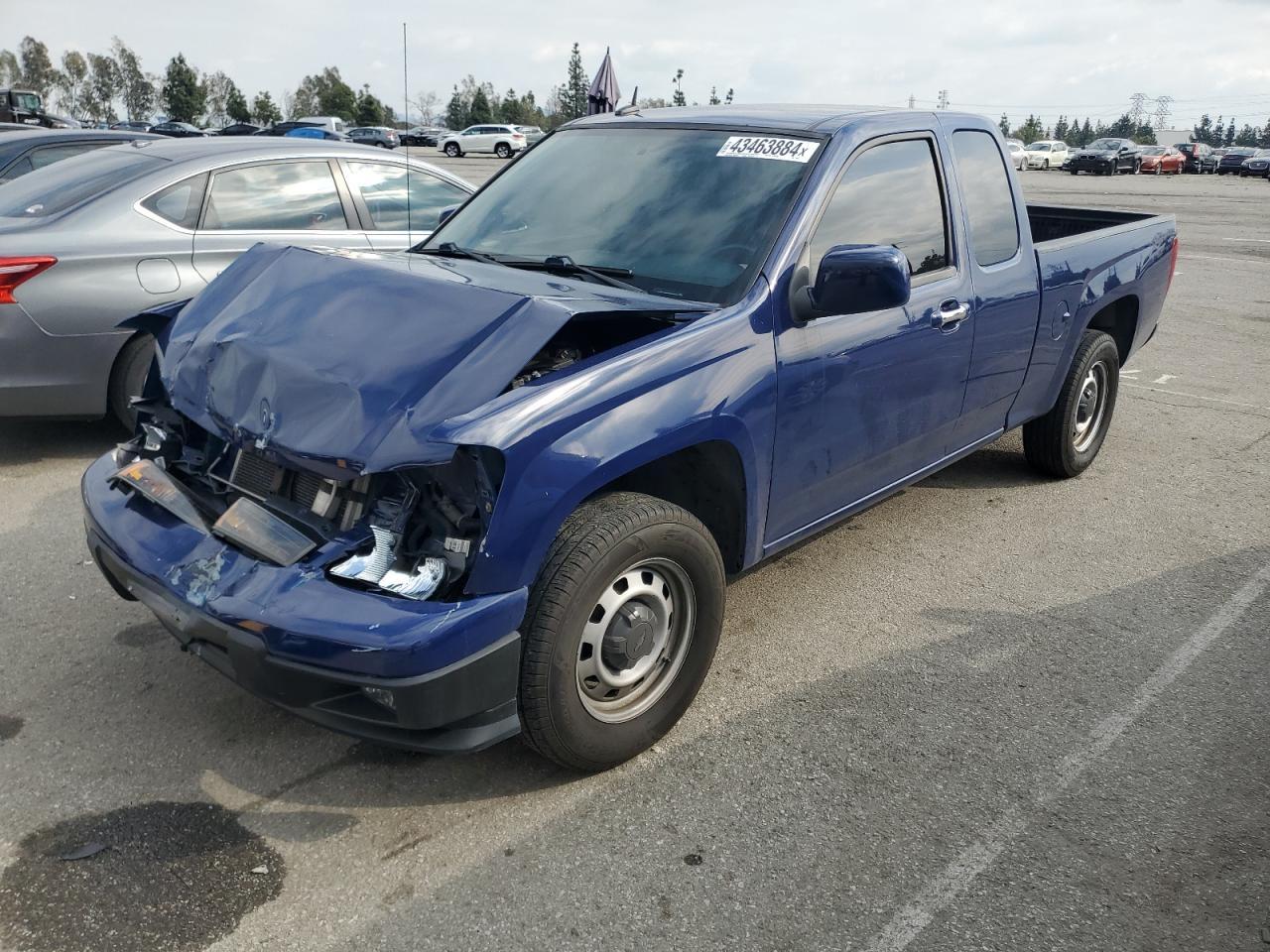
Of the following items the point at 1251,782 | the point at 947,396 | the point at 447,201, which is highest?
the point at 447,201

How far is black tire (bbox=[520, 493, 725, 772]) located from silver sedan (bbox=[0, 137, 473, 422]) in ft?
10.6

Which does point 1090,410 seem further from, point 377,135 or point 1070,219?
point 377,135

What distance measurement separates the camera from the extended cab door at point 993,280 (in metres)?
4.46

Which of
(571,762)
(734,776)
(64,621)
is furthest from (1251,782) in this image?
(64,621)

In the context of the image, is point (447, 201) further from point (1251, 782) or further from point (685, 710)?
point (1251, 782)

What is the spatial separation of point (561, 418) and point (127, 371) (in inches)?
148

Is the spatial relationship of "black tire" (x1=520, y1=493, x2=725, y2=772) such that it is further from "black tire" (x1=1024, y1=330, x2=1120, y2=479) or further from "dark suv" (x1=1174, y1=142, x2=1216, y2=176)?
"dark suv" (x1=1174, y1=142, x2=1216, y2=176)

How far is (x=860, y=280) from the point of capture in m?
3.24

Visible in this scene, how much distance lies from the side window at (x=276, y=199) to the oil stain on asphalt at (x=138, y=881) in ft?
12.9

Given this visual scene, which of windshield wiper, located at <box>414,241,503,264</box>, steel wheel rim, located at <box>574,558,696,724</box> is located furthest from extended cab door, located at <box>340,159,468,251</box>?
steel wheel rim, located at <box>574,558,696,724</box>

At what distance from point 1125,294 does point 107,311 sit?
5.37m

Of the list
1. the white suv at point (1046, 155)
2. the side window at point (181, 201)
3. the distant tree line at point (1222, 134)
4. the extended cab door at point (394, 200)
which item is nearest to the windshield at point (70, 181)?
the side window at point (181, 201)

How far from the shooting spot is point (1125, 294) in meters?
5.80

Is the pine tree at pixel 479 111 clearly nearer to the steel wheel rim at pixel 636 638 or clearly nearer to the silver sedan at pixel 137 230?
the silver sedan at pixel 137 230
